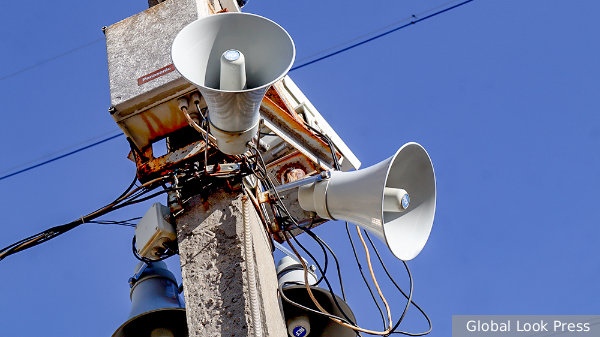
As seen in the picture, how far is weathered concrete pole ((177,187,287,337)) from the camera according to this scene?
247cm

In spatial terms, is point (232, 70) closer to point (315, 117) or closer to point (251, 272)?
point (251, 272)

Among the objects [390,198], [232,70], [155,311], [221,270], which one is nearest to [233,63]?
[232,70]

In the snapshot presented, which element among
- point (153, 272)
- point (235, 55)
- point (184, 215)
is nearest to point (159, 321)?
point (153, 272)

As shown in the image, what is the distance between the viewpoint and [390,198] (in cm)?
223

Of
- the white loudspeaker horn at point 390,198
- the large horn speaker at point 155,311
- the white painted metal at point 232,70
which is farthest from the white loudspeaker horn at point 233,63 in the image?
the large horn speaker at point 155,311

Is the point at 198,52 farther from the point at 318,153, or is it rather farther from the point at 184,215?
the point at 318,153

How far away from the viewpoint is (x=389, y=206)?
2248 mm

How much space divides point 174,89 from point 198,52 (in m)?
0.74

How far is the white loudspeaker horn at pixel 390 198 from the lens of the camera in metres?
2.18

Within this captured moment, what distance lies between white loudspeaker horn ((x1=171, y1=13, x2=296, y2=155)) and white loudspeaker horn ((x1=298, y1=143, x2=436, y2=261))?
0.40 meters

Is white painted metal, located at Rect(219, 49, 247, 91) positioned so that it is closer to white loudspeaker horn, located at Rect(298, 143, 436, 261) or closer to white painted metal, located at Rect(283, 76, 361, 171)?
white loudspeaker horn, located at Rect(298, 143, 436, 261)

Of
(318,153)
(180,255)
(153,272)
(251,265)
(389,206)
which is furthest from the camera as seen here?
(318,153)

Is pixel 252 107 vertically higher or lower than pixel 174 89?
lower

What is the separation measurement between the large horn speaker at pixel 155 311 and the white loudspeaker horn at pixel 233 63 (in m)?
0.91
